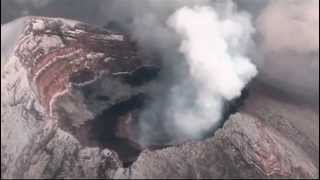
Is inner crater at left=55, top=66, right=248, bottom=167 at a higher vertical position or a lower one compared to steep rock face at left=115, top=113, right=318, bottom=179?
higher

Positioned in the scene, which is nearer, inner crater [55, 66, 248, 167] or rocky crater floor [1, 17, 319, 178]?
rocky crater floor [1, 17, 319, 178]

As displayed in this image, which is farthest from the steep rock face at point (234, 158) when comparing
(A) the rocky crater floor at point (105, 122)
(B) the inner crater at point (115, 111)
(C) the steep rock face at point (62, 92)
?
(C) the steep rock face at point (62, 92)

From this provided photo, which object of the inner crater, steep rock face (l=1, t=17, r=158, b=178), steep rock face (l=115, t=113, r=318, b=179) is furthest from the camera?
the inner crater

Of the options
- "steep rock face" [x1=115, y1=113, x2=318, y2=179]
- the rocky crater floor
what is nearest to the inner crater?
the rocky crater floor

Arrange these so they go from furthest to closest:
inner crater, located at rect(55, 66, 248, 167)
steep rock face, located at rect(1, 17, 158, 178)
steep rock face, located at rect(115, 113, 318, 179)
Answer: inner crater, located at rect(55, 66, 248, 167)
steep rock face, located at rect(115, 113, 318, 179)
steep rock face, located at rect(1, 17, 158, 178)

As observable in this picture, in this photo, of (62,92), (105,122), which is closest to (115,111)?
(105,122)

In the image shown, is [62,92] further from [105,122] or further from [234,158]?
[234,158]

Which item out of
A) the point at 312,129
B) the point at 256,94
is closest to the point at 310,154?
the point at 312,129

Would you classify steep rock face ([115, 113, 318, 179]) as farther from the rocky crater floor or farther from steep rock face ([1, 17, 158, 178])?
steep rock face ([1, 17, 158, 178])
